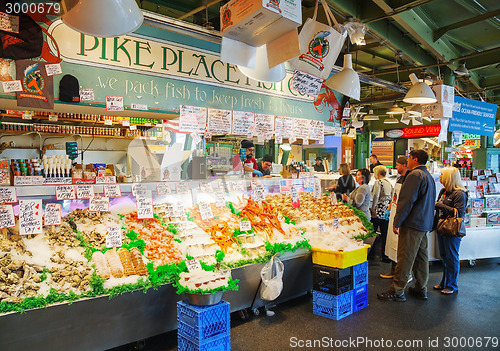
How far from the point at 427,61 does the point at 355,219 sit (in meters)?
6.05

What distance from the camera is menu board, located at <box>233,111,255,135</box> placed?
541 centimetres

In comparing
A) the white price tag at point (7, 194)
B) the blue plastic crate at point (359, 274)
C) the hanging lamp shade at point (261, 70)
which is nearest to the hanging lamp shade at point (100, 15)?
the hanging lamp shade at point (261, 70)

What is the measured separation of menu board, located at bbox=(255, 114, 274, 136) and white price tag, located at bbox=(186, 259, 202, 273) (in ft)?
8.87

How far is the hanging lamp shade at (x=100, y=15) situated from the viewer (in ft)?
7.77

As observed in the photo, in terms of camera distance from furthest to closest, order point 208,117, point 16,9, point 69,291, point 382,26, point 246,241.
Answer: point 382,26 < point 208,117 < point 246,241 < point 16,9 < point 69,291

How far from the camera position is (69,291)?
9.71 feet

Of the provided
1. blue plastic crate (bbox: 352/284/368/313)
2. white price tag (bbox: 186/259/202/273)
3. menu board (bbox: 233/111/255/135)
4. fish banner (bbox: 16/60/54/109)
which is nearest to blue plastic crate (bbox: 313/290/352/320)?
blue plastic crate (bbox: 352/284/368/313)

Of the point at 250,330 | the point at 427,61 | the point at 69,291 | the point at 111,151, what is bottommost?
the point at 250,330

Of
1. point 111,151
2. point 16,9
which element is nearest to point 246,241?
point 16,9

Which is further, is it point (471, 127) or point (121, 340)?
point (471, 127)

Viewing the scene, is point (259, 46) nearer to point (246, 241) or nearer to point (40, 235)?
point (246, 241)

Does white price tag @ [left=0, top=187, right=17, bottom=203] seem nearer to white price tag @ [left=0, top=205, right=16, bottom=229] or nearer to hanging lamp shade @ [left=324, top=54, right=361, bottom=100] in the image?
white price tag @ [left=0, top=205, right=16, bottom=229]

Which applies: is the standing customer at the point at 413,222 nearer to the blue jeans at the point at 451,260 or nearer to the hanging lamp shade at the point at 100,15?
the blue jeans at the point at 451,260

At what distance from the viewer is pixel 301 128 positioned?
6.41 m
